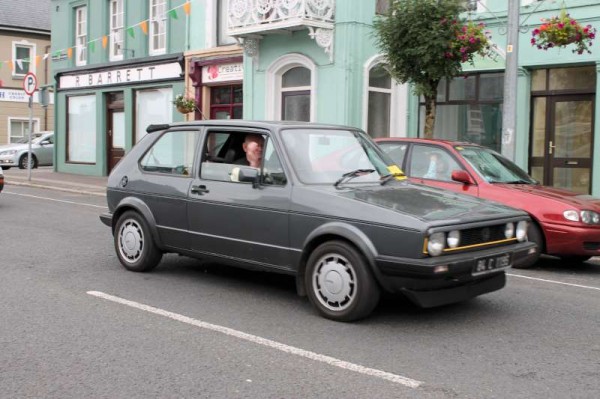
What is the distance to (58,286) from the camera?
262 inches

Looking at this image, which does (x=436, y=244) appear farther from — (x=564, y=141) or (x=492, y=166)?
(x=564, y=141)

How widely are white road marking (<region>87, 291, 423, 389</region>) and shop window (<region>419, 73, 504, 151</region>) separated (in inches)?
433

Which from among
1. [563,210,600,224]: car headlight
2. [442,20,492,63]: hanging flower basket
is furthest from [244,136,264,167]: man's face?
[442,20,492,63]: hanging flower basket

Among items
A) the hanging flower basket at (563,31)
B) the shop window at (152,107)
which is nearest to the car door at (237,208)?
the hanging flower basket at (563,31)

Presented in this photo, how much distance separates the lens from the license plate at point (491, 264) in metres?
5.31

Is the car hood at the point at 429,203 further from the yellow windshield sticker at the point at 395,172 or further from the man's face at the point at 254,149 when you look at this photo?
the man's face at the point at 254,149

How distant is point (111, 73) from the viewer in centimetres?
2364

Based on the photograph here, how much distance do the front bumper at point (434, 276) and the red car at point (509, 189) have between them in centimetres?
210

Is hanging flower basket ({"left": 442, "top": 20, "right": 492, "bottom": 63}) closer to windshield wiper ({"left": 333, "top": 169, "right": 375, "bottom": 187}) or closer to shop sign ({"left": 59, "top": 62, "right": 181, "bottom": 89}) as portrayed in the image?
windshield wiper ({"left": 333, "top": 169, "right": 375, "bottom": 187})

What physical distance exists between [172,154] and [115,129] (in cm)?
1790

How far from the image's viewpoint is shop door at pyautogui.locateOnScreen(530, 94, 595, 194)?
13.8 m

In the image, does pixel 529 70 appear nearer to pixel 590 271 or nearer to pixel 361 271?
pixel 590 271

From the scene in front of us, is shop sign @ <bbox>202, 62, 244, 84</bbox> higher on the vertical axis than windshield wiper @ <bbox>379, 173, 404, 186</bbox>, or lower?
higher

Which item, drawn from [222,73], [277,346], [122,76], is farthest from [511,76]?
[122,76]
